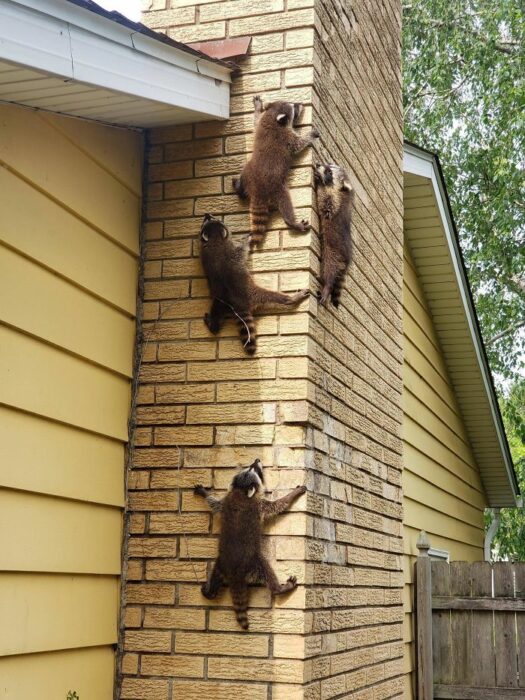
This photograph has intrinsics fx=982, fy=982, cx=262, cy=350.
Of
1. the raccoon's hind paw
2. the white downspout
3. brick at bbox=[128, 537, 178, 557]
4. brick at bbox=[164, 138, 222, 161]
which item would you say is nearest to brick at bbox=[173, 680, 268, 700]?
brick at bbox=[128, 537, 178, 557]

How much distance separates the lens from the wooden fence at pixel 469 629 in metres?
6.71

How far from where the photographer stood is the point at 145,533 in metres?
3.61

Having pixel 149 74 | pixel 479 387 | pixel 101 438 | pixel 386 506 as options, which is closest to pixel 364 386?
pixel 386 506

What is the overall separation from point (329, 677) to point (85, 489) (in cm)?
116

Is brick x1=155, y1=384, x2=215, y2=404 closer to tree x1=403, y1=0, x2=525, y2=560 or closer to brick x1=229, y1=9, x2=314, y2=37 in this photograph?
brick x1=229, y1=9, x2=314, y2=37

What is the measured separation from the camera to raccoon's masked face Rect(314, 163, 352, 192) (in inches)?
148

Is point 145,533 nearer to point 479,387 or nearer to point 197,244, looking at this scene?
point 197,244

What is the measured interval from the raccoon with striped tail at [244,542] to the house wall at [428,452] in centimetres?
341

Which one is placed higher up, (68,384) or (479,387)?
(479,387)

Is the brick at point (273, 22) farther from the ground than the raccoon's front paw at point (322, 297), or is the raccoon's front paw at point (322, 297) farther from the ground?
the brick at point (273, 22)

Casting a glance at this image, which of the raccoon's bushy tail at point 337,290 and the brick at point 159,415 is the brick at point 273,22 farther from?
the brick at point 159,415

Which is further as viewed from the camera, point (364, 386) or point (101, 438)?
point (364, 386)

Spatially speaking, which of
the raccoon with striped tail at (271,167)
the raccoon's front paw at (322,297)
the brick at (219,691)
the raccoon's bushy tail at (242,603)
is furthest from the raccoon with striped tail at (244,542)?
the raccoon with striped tail at (271,167)

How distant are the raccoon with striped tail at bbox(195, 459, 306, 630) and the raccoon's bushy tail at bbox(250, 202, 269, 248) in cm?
84
